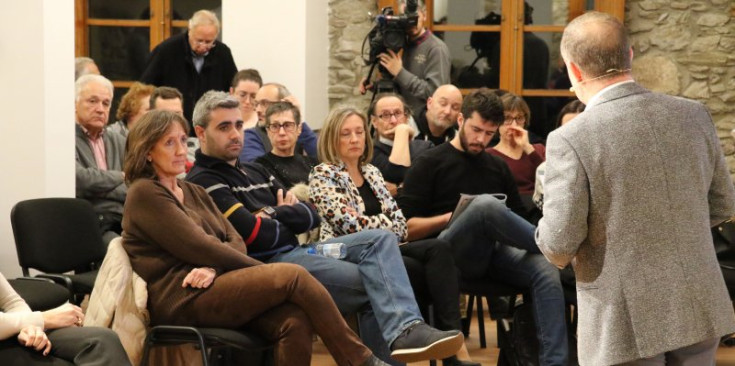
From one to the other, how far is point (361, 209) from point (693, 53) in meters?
3.81

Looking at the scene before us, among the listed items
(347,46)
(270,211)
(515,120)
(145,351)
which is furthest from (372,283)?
(347,46)

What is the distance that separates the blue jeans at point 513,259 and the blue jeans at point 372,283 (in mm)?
535

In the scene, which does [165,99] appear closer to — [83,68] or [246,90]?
[246,90]

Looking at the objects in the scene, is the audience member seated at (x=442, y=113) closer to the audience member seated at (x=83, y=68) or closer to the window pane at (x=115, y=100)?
the audience member seated at (x=83, y=68)

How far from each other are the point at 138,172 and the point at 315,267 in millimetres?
830

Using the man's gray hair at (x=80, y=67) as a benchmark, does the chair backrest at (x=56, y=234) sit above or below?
below

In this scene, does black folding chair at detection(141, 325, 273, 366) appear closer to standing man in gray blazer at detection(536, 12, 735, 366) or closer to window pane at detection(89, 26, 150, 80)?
standing man in gray blazer at detection(536, 12, 735, 366)

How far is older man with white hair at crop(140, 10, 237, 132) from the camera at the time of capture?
6.83 metres

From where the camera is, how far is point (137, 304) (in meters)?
3.62

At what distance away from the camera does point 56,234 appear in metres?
4.46

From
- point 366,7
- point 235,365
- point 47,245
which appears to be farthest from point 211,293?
point 366,7

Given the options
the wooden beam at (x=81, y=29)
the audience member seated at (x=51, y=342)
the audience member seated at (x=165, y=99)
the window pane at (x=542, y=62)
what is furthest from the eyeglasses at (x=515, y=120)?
the wooden beam at (x=81, y=29)

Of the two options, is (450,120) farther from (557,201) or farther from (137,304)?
(557,201)

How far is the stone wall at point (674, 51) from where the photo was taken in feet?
24.9
